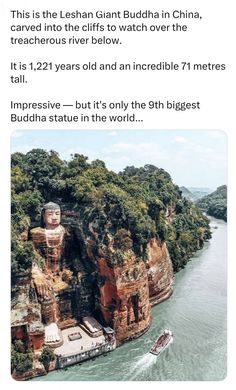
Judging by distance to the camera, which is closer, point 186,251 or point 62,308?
point 62,308

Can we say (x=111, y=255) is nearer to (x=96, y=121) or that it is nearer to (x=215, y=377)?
(x=215, y=377)

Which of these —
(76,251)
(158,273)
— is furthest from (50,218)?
(158,273)

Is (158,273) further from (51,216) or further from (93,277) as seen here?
(51,216)

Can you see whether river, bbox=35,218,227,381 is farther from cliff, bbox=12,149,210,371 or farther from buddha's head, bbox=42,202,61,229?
buddha's head, bbox=42,202,61,229

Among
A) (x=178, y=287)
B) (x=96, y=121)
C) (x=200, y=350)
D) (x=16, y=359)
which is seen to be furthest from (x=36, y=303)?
(x=178, y=287)

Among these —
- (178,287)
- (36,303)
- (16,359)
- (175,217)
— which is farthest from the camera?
(175,217)

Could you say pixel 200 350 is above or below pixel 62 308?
below

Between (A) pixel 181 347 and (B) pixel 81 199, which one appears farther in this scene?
(B) pixel 81 199
